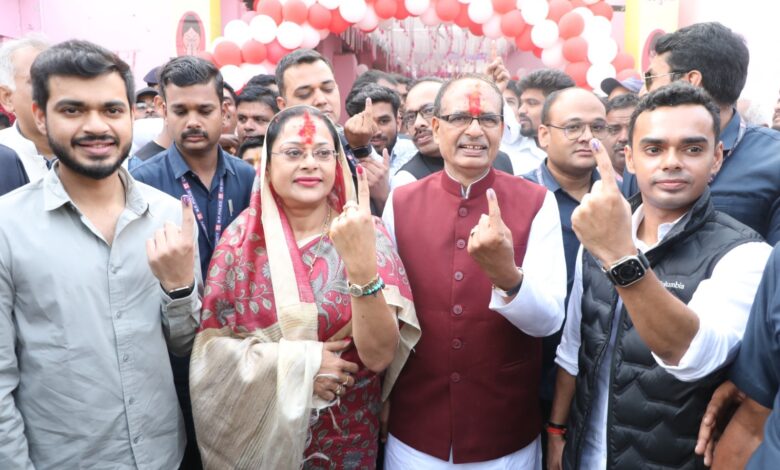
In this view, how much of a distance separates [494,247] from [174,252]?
915mm

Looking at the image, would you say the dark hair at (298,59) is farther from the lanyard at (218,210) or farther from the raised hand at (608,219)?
the raised hand at (608,219)

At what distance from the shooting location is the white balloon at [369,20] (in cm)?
712

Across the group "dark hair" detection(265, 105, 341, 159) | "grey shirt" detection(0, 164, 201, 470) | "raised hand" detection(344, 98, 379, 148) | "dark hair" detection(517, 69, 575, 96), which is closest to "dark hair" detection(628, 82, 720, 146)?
"dark hair" detection(265, 105, 341, 159)

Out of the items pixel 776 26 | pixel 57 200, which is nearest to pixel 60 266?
pixel 57 200

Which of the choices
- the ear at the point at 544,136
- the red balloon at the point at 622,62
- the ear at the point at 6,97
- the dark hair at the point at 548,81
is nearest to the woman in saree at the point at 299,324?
the ear at the point at 544,136

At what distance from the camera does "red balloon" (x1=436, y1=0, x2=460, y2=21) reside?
22.7 ft

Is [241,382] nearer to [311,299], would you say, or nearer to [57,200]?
[311,299]

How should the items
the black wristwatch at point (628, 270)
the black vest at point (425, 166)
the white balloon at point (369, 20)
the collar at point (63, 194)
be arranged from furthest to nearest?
the white balloon at point (369, 20)
the black vest at point (425, 166)
the collar at point (63, 194)
the black wristwatch at point (628, 270)

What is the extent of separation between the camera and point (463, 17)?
7.11 metres

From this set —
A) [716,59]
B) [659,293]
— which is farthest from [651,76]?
[659,293]

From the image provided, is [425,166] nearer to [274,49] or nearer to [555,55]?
[274,49]

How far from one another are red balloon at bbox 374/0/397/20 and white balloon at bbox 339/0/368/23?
201 mm

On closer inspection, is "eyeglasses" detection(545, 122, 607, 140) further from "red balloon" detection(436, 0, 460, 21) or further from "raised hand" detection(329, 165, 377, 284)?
"red balloon" detection(436, 0, 460, 21)

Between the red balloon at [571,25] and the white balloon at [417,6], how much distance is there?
1523 millimetres
